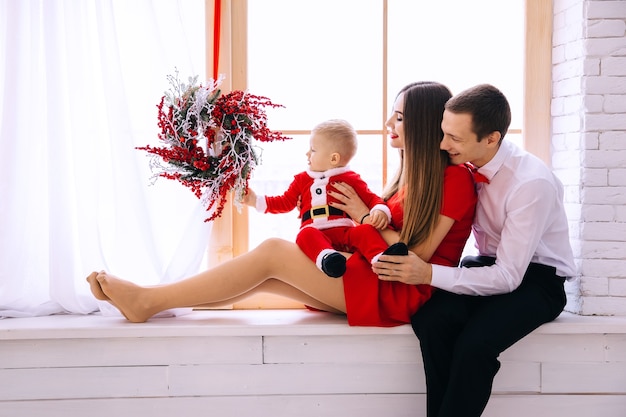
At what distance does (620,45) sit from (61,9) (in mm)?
2129

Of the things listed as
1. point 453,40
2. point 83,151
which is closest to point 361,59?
point 453,40

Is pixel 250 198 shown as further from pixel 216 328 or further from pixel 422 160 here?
pixel 422 160

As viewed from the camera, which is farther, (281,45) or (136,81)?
(281,45)

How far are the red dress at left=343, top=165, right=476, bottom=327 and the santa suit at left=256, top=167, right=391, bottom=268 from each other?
0.09 meters

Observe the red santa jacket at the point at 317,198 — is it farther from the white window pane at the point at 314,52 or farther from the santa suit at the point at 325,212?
the white window pane at the point at 314,52

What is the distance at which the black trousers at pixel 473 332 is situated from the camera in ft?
6.68

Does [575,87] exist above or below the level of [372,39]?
below

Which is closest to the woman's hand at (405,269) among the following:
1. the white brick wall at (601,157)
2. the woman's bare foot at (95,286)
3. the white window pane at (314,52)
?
the white brick wall at (601,157)

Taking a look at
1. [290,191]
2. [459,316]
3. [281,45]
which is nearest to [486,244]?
[459,316]

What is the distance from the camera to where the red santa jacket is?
242 centimetres

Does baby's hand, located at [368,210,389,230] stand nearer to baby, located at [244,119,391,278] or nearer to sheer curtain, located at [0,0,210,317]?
baby, located at [244,119,391,278]

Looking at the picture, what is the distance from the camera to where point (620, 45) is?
7.85ft

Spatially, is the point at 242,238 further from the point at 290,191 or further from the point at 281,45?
the point at 281,45

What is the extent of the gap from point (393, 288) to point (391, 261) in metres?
0.14
